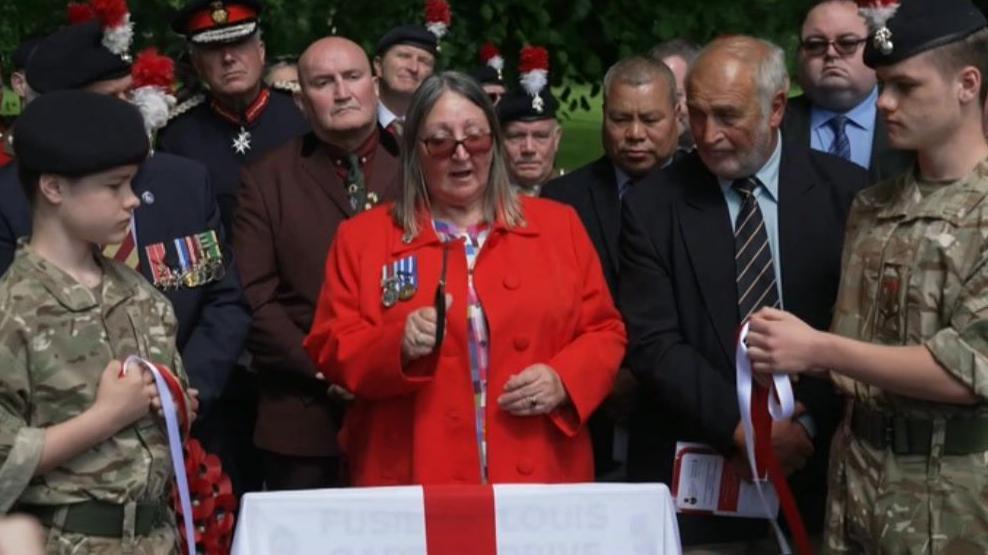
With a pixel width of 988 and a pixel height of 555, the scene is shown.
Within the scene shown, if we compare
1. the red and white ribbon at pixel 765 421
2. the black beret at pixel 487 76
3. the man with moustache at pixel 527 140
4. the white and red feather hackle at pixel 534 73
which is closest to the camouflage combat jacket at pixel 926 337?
the red and white ribbon at pixel 765 421

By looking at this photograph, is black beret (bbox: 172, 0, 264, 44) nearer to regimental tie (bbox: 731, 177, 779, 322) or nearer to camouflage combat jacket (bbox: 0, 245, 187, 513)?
regimental tie (bbox: 731, 177, 779, 322)

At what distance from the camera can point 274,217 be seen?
5.93 metres

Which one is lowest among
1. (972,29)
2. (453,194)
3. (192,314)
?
(192,314)

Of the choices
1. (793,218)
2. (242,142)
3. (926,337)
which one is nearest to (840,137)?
(793,218)

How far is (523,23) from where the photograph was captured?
Answer: 10586 millimetres

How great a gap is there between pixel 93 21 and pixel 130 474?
1965mm

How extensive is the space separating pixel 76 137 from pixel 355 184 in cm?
194

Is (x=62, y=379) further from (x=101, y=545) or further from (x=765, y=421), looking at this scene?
(x=765, y=421)

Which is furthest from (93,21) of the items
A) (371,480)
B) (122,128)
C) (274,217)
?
(371,480)

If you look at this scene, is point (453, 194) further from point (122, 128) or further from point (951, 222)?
point (951, 222)

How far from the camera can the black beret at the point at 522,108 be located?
6840 mm

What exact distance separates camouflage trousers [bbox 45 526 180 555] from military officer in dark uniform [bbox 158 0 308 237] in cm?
261

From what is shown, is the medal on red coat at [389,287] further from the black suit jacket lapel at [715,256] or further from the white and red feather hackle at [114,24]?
the white and red feather hackle at [114,24]

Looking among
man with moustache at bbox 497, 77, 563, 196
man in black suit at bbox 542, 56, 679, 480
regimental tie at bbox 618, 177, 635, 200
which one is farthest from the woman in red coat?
man with moustache at bbox 497, 77, 563, 196
